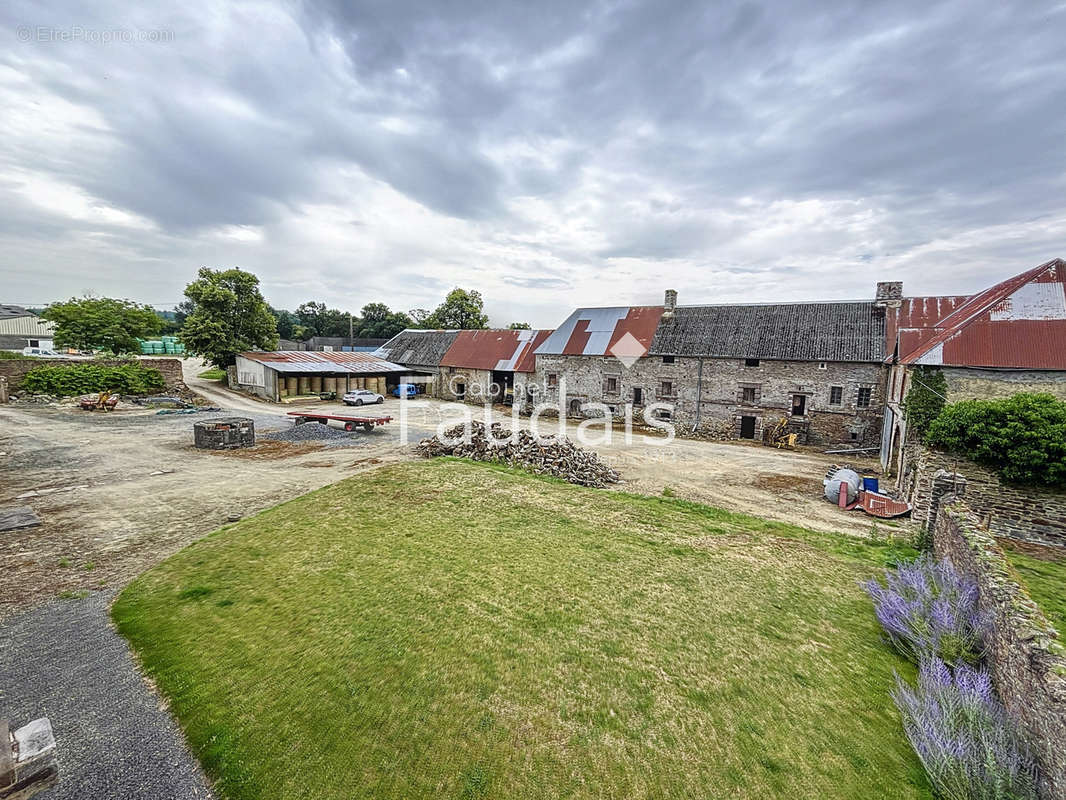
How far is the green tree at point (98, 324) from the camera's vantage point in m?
33.2

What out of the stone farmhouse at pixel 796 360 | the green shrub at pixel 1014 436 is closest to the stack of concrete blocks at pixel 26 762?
the green shrub at pixel 1014 436

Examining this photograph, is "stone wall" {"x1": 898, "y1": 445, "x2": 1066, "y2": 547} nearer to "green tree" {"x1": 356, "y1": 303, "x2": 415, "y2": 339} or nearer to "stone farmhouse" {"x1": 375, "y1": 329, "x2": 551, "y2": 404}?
"stone farmhouse" {"x1": 375, "y1": 329, "x2": 551, "y2": 404}

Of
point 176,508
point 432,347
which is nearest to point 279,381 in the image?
point 432,347

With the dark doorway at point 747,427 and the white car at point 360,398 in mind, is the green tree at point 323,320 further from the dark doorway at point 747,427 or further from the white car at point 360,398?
the dark doorway at point 747,427

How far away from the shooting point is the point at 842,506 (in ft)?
43.7

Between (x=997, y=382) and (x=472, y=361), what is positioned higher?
(x=472, y=361)

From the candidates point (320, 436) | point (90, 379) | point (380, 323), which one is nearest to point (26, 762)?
point (320, 436)

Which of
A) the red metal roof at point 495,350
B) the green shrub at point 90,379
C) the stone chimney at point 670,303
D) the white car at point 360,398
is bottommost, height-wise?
the white car at point 360,398

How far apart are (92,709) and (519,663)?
4615 millimetres

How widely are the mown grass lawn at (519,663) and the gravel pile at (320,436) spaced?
1002cm

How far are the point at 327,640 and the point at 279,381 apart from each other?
31492 mm

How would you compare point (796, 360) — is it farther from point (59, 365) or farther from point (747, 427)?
point (59, 365)

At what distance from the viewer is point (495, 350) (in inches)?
1436

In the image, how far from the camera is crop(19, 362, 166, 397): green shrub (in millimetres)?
26938
